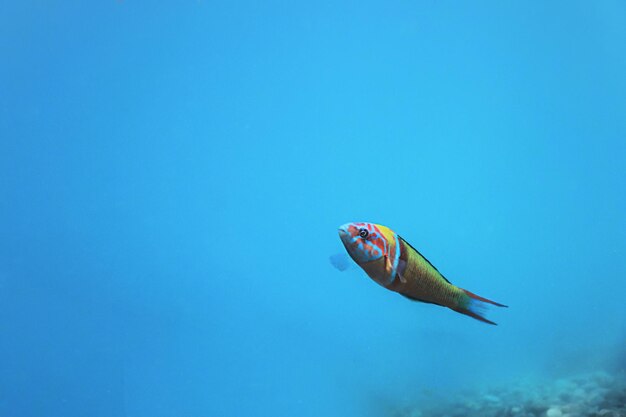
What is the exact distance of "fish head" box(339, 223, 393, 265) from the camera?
190cm

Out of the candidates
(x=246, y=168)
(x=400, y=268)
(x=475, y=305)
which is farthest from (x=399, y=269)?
(x=246, y=168)

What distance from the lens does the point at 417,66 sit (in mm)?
5266

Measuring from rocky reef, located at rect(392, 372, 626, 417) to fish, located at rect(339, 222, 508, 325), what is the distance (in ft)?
8.89

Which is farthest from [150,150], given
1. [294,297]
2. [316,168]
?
[294,297]

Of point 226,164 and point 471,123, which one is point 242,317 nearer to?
point 226,164

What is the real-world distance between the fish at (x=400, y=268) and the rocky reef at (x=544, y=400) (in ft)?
8.89

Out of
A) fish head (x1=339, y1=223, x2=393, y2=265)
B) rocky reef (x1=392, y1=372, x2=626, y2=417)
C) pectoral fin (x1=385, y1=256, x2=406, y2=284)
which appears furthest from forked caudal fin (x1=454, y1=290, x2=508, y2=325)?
rocky reef (x1=392, y1=372, x2=626, y2=417)

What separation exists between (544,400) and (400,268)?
11.3 feet

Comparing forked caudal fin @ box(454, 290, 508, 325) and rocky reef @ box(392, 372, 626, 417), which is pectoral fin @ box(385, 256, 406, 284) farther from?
rocky reef @ box(392, 372, 626, 417)

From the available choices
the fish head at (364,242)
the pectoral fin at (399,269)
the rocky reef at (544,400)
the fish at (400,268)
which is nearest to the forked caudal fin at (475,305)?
the fish at (400,268)

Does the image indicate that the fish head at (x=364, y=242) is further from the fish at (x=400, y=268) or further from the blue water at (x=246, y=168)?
the blue water at (x=246, y=168)

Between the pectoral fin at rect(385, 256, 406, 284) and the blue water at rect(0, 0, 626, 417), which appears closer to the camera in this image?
the pectoral fin at rect(385, 256, 406, 284)

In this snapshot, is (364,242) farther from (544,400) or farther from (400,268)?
(544,400)

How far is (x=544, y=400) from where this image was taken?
182 inches
